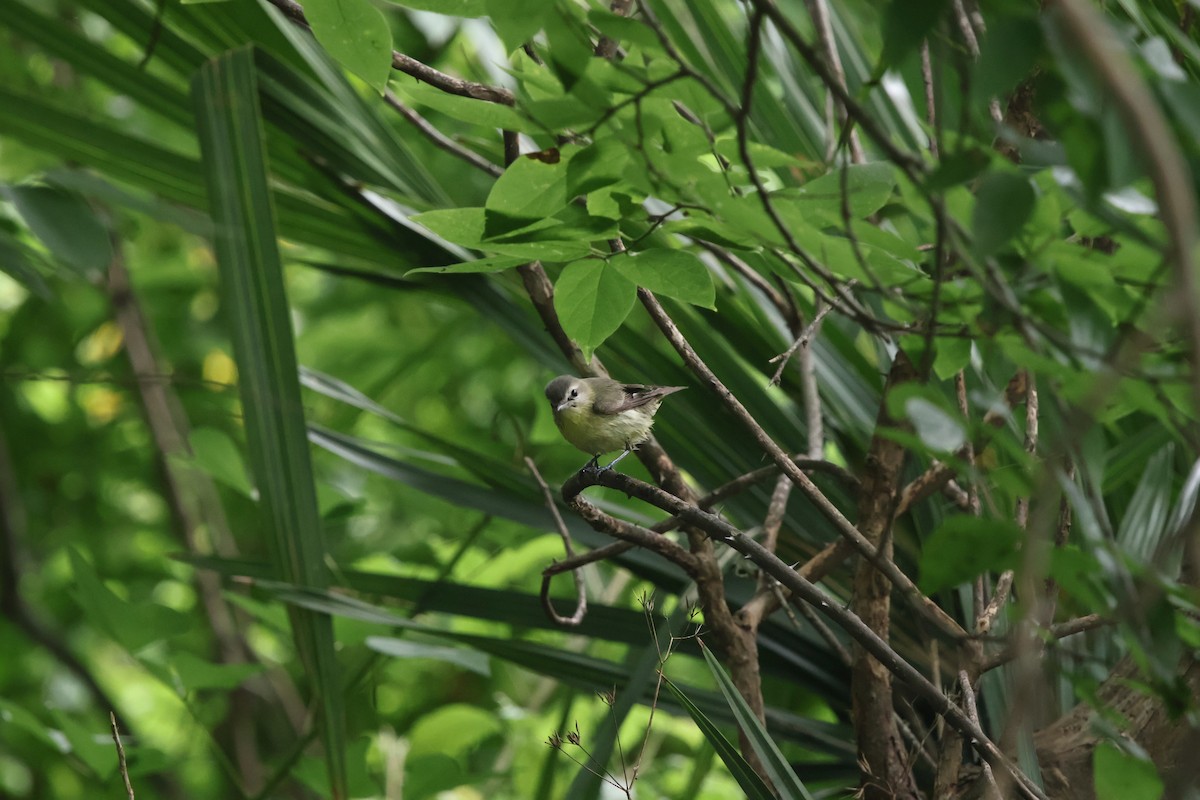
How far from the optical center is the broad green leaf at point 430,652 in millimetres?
1702

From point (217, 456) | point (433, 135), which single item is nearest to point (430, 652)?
point (217, 456)

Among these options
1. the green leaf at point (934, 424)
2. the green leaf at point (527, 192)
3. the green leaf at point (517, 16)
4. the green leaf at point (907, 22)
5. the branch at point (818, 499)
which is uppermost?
the green leaf at point (517, 16)

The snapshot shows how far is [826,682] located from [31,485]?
345 centimetres

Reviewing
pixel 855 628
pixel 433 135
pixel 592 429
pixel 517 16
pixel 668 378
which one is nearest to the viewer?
pixel 517 16

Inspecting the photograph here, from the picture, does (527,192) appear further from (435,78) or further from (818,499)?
(818,499)

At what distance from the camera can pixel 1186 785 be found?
0.49 meters

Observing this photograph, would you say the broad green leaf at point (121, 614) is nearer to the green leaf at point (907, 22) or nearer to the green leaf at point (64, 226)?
the green leaf at point (64, 226)

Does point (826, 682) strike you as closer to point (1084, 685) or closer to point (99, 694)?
point (1084, 685)

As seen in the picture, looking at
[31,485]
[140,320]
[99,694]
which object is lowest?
[99,694]

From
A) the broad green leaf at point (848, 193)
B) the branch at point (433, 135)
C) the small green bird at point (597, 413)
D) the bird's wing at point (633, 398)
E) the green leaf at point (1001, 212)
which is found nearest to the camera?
the green leaf at point (1001, 212)

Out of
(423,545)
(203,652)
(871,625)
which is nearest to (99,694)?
(203,652)

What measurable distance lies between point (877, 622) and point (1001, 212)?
869 millimetres

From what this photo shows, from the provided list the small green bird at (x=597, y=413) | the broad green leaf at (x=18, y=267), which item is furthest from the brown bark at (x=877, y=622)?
the broad green leaf at (x=18, y=267)

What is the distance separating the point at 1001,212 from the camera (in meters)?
0.60
